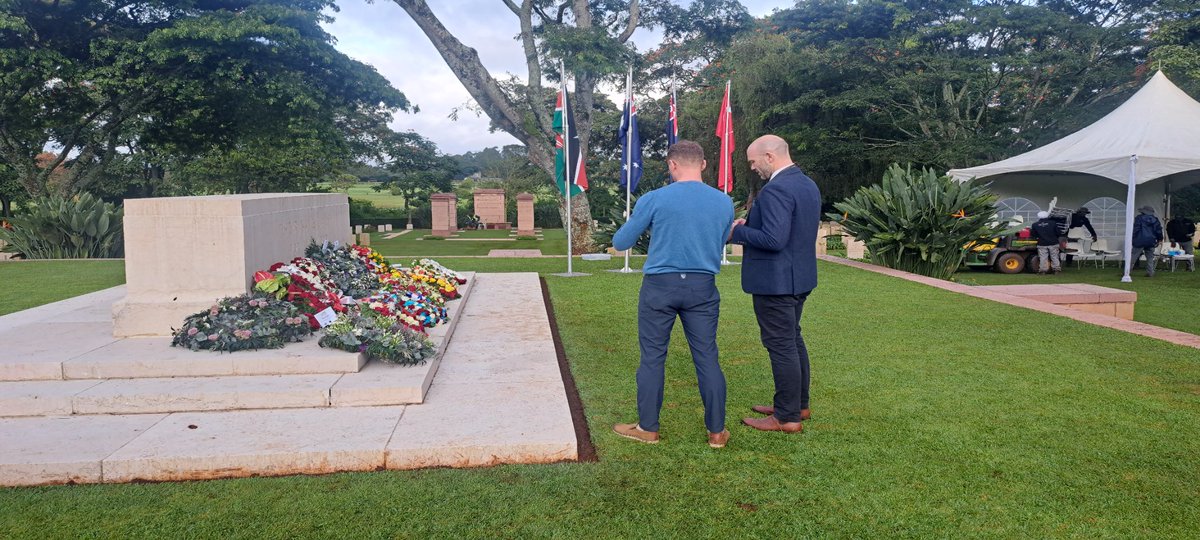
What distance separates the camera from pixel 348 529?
2953mm

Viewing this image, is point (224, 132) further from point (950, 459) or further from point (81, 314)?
point (950, 459)

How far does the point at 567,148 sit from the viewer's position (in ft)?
38.7

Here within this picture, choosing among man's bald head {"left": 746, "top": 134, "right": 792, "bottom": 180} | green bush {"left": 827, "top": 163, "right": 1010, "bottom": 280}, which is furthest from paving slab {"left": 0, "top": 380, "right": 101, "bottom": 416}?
green bush {"left": 827, "top": 163, "right": 1010, "bottom": 280}

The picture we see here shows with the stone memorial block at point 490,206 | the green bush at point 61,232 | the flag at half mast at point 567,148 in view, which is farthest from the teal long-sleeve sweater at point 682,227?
the stone memorial block at point 490,206

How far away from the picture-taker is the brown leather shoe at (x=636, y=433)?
391 cm

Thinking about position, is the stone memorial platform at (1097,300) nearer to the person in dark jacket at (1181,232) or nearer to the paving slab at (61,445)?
the person in dark jacket at (1181,232)

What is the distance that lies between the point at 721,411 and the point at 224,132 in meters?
21.7

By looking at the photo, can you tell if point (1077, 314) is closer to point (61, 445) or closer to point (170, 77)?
point (61, 445)

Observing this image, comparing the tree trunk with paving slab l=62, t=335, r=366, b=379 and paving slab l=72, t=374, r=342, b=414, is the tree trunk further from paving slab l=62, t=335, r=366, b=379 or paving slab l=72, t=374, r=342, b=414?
paving slab l=72, t=374, r=342, b=414

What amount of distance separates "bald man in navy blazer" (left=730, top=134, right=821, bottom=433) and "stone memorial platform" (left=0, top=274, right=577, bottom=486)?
1173 mm

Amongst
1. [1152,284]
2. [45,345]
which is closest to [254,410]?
[45,345]

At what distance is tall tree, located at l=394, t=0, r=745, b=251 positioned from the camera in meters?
19.1

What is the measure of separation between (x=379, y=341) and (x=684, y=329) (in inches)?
89.0

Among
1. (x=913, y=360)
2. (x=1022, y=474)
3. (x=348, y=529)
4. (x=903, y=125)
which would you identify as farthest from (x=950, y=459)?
(x=903, y=125)
